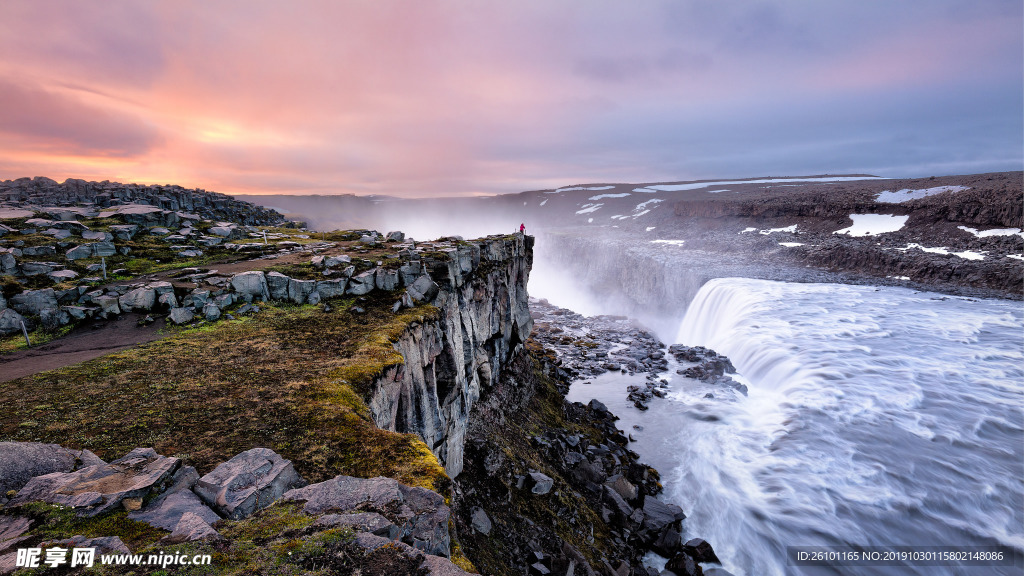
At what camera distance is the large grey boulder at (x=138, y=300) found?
1520 cm

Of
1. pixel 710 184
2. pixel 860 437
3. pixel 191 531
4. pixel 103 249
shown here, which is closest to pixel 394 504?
pixel 191 531

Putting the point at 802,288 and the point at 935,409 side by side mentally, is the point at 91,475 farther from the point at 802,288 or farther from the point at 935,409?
the point at 802,288

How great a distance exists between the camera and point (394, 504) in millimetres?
6090

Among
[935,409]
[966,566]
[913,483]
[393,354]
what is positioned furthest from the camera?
[935,409]

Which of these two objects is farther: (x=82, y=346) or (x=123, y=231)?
(x=123, y=231)

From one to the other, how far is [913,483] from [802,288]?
3433 cm

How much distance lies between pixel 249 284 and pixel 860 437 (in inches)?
1357

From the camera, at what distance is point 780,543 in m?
18.8

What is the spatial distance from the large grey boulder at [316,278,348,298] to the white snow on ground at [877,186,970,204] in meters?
97.1

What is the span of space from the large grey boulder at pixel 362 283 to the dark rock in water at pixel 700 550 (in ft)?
62.8

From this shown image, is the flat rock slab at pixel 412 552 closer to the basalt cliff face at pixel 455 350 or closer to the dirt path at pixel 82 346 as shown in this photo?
the basalt cliff face at pixel 455 350

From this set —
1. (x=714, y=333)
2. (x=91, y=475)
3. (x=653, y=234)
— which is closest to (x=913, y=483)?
(x=714, y=333)

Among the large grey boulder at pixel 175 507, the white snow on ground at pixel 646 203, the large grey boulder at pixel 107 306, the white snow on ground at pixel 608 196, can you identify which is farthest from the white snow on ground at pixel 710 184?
the large grey boulder at pixel 175 507

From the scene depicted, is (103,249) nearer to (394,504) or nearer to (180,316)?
(180,316)
